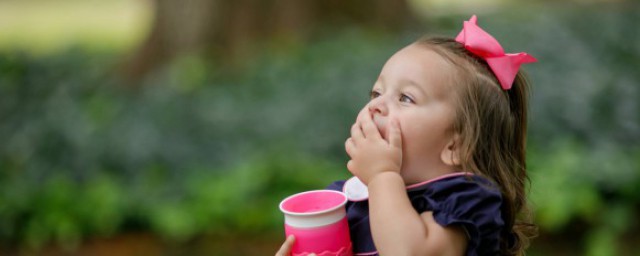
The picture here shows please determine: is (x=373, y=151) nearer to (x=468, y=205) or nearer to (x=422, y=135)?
(x=422, y=135)

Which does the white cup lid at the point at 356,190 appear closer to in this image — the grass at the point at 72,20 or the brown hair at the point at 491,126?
the brown hair at the point at 491,126

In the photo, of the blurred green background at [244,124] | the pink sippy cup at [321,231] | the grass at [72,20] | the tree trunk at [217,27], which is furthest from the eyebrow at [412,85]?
the grass at [72,20]

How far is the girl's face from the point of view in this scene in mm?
2211

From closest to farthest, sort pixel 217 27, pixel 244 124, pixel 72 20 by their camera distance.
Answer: pixel 244 124
pixel 217 27
pixel 72 20

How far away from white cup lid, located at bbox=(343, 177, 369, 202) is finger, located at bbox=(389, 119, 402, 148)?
220 mm

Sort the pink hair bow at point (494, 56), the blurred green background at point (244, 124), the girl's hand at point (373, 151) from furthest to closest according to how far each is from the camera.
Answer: the blurred green background at point (244, 124) → the pink hair bow at point (494, 56) → the girl's hand at point (373, 151)

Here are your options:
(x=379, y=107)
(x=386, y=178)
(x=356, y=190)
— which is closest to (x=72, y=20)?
(x=356, y=190)

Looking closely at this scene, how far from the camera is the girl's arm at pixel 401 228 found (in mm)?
2055

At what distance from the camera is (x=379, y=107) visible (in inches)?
88.2

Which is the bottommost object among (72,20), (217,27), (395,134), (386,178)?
(386,178)

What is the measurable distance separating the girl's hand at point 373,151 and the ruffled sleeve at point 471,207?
131 millimetres

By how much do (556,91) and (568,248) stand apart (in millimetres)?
1530

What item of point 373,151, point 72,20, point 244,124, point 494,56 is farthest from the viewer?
point 72,20

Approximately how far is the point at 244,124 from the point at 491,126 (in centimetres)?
395
